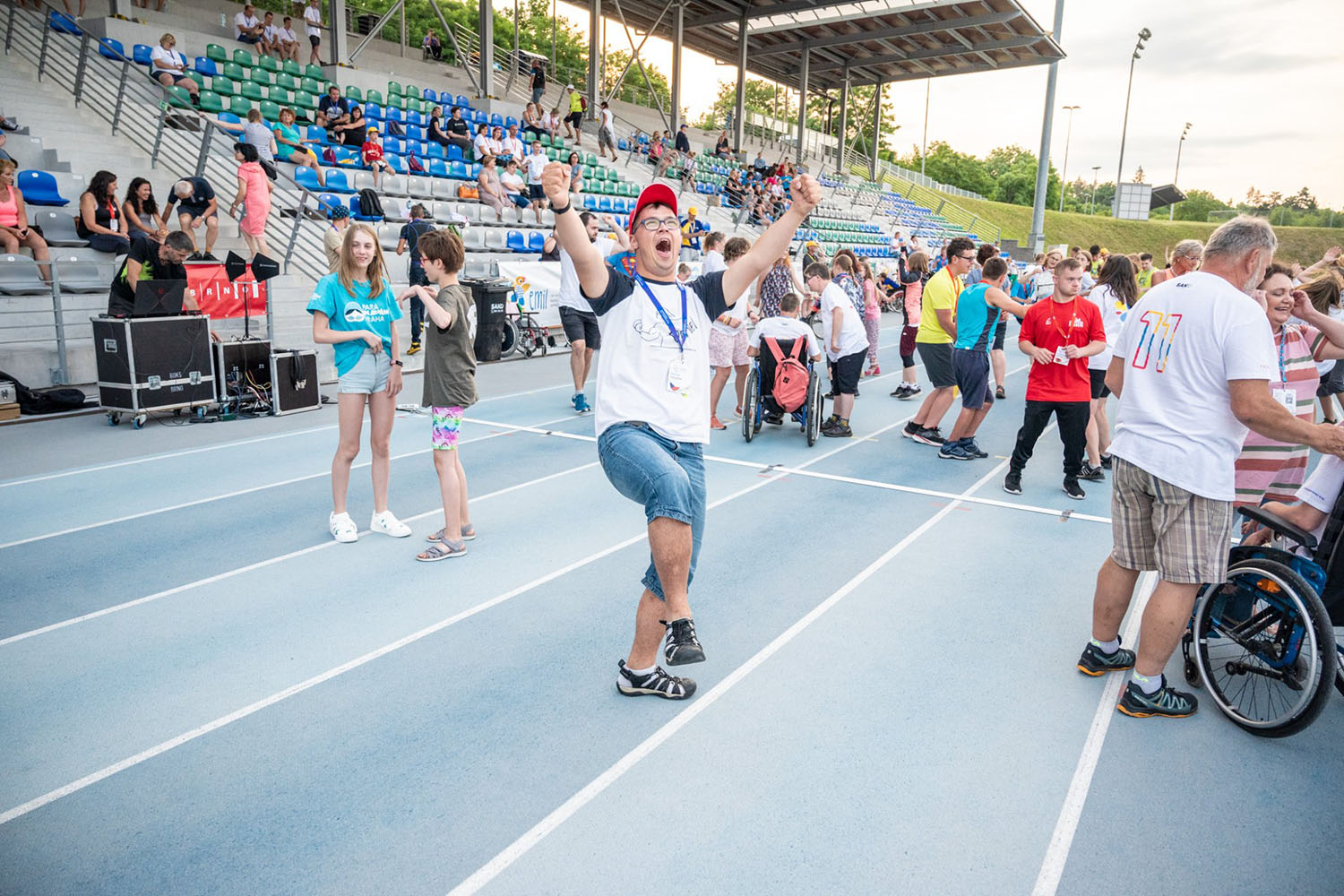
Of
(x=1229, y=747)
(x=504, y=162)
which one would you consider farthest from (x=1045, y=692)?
(x=504, y=162)

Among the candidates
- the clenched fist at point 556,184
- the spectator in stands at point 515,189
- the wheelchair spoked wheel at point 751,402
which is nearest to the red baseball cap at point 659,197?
the clenched fist at point 556,184

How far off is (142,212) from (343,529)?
7.71 m

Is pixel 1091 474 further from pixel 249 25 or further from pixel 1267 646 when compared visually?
pixel 249 25

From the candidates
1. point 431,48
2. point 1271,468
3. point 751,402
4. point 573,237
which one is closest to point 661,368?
point 573,237

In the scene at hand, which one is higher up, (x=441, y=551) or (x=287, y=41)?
(x=287, y=41)

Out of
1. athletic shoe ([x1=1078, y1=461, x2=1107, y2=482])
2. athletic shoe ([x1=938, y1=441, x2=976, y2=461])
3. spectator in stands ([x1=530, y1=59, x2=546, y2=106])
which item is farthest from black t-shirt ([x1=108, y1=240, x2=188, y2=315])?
spectator in stands ([x1=530, y1=59, x2=546, y2=106])

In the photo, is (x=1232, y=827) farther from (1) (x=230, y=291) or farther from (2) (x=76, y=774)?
(1) (x=230, y=291)

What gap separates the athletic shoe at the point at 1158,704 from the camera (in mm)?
3445

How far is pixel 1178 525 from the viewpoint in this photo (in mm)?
3270

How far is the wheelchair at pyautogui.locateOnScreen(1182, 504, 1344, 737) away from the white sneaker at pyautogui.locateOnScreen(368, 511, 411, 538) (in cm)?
429

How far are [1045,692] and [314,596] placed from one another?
3.58 meters

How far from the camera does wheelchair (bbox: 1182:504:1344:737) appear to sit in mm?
3123

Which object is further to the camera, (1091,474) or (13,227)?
(13,227)

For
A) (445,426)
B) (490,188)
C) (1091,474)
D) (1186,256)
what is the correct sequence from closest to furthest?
(445,426) → (1186,256) → (1091,474) → (490,188)
